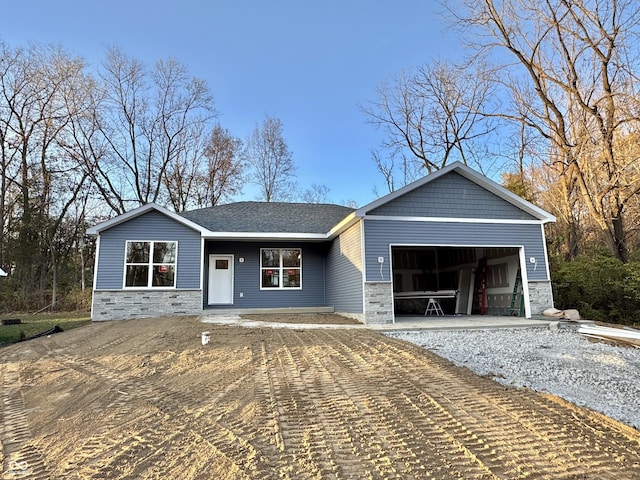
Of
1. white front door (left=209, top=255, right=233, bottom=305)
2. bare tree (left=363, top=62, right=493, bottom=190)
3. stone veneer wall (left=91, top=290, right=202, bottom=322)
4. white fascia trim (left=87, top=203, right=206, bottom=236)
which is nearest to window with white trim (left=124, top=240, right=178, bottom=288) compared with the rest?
stone veneer wall (left=91, top=290, right=202, bottom=322)

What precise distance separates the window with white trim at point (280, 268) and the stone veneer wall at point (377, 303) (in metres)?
4.19

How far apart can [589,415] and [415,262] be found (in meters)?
10.8

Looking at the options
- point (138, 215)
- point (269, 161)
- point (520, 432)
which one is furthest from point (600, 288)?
point (269, 161)

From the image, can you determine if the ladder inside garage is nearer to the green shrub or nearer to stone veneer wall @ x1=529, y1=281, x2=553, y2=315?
stone veneer wall @ x1=529, y1=281, x2=553, y2=315

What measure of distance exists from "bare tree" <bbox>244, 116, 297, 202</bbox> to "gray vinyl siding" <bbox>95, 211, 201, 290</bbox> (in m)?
12.8

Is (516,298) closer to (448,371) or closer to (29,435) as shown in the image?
(448,371)

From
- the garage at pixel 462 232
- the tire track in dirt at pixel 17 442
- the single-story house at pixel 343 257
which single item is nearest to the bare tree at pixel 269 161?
the single-story house at pixel 343 257

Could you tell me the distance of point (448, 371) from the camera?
15.1 ft

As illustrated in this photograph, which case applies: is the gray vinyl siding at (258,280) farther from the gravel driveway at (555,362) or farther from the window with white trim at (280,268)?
the gravel driveway at (555,362)

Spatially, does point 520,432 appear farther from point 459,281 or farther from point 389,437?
point 459,281

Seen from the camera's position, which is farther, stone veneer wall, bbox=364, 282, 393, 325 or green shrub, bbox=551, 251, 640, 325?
green shrub, bbox=551, 251, 640, 325

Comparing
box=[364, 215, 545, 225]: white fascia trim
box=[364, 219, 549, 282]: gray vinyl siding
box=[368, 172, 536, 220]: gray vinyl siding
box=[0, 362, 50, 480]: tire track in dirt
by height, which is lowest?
box=[0, 362, 50, 480]: tire track in dirt

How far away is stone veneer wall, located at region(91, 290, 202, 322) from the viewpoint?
10.5 m

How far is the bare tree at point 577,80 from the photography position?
10.3 metres
